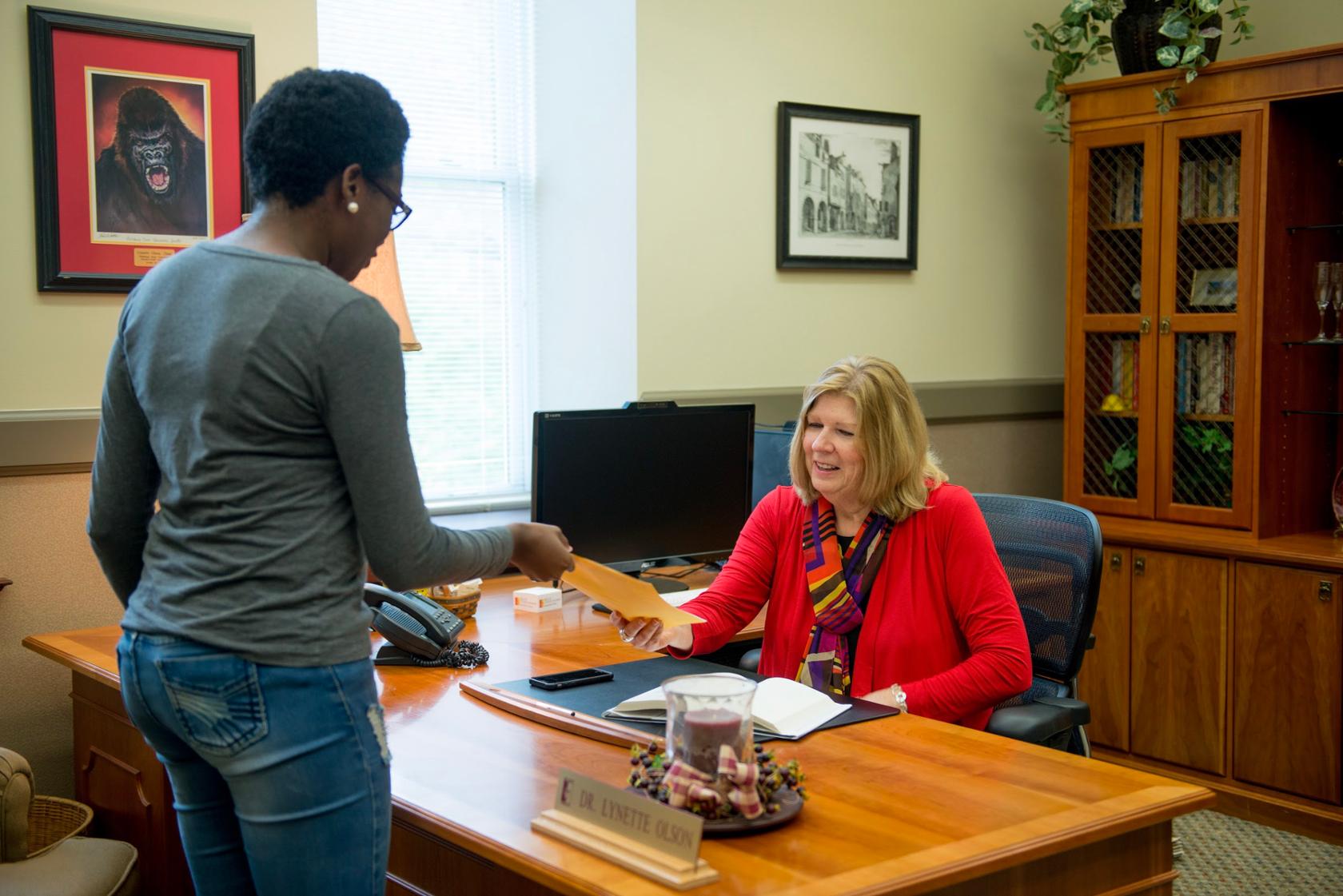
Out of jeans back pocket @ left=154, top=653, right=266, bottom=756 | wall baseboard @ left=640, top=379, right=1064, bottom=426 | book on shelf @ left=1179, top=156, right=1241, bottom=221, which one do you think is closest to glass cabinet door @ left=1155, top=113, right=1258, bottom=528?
book on shelf @ left=1179, top=156, right=1241, bottom=221

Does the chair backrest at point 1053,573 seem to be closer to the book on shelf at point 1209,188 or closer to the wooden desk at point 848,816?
the wooden desk at point 848,816

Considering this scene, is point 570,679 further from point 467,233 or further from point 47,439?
point 467,233

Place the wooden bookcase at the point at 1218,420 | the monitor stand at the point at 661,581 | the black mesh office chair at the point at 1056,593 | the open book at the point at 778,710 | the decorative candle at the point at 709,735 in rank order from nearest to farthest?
the decorative candle at the point at 709,735 < the open book at the point at 778,710 < the black mesh office chair at the point at 1056,593 < the monitor stand at the point at 661,581 < the wooden bookcase at the point at 1218,420

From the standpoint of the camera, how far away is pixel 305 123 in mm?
1282

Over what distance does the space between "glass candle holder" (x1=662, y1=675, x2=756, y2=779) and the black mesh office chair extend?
1.00m

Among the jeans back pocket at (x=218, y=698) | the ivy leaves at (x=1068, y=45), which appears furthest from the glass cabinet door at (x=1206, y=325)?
the jeans back pocket at (x=218, y=698)

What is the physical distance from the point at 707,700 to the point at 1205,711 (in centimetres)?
270

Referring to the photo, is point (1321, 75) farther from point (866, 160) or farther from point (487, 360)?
point (487, 360)

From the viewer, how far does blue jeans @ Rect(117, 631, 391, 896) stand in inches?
48.5

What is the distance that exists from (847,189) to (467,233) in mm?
1148

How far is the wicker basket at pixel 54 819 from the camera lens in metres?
2.54

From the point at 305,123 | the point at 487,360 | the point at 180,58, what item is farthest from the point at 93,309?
the point at 305,123

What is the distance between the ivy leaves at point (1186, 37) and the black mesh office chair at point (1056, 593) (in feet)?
5.52

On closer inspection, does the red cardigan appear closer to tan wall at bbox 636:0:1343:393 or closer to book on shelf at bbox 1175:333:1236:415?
tan wall at bbox 636:0:1343:393
